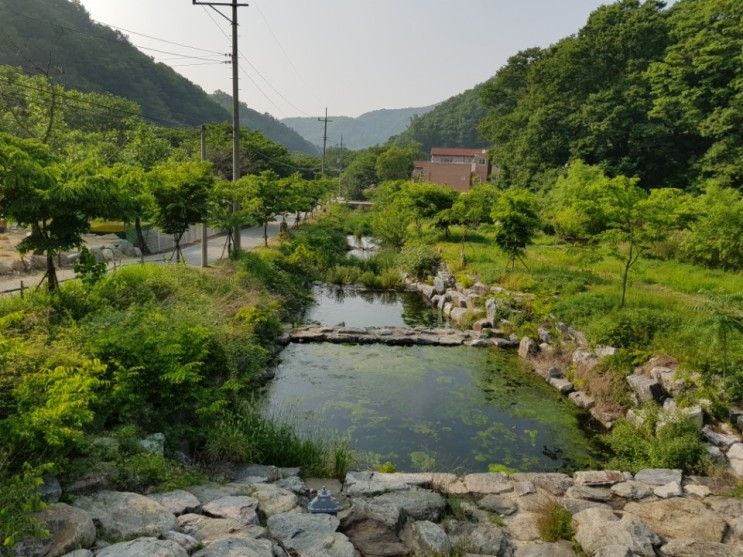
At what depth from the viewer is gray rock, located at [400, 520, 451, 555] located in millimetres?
5957

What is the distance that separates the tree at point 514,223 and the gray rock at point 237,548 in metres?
16.3

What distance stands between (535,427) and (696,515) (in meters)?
4.29

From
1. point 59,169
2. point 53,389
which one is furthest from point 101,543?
point 59,169

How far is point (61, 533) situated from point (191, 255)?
1964 centimetres

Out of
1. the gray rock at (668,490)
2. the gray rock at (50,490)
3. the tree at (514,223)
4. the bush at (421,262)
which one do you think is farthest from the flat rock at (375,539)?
the bush at (421,262)

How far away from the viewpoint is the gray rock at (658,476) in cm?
800

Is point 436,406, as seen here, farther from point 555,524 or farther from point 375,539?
point 375,539

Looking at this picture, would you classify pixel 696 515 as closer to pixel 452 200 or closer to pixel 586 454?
pixel 586 454

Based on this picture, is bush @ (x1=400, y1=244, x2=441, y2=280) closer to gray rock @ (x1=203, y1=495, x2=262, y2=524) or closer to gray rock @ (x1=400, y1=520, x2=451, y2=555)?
gray rock @ (x1=400, y1=520, x2=451, y2=555)

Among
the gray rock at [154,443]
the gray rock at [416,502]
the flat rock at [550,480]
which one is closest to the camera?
the gray rock at [416,502]

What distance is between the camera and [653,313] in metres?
12.7

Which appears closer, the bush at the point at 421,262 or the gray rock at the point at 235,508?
the gray rock at the point at 235,508

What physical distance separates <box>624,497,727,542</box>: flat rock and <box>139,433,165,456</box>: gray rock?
6.30 metres

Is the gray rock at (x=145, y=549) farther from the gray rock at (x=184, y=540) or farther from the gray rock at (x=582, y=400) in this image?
the gray rock at (x=582, y=400)
